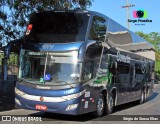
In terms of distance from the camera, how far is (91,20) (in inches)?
526

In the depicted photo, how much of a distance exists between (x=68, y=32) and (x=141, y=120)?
4.22 m

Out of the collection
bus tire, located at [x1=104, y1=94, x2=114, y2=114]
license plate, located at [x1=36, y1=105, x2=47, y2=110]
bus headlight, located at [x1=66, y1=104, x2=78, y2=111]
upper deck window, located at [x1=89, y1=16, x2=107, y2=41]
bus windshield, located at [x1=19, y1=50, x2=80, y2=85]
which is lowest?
bus tire, located at [x1=104, y1=94, x2=114, y2=114]

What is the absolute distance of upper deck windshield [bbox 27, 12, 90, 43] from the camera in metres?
12.9

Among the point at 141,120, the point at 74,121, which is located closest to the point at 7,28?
the point at 74,121

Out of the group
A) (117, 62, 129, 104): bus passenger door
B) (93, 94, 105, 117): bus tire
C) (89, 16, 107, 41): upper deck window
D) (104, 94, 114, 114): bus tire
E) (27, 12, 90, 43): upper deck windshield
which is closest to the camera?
(27, 12, 90, 43): upper deck windshield

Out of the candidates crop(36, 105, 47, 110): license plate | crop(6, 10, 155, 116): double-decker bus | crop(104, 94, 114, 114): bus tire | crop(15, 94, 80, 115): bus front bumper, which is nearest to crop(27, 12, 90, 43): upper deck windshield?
crop(6, 10, 155, 116): double-decker bus

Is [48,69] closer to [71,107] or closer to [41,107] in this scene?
[41,107]

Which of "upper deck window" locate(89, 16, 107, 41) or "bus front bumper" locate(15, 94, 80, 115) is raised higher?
"upper deck window" locate(89, 16, 107, 41)

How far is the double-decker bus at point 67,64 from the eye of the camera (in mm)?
12273

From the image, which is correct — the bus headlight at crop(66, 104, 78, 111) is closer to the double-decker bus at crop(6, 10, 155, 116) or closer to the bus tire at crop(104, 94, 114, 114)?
the double-decker bus at crop(6, 10, 155, 116)

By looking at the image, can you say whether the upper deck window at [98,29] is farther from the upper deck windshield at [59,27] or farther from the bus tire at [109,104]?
the bus tire at [109,104]

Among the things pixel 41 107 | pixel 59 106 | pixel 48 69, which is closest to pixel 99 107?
pixel 59 106

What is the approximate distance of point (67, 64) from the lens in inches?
488

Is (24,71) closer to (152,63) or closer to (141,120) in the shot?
(141,120)
